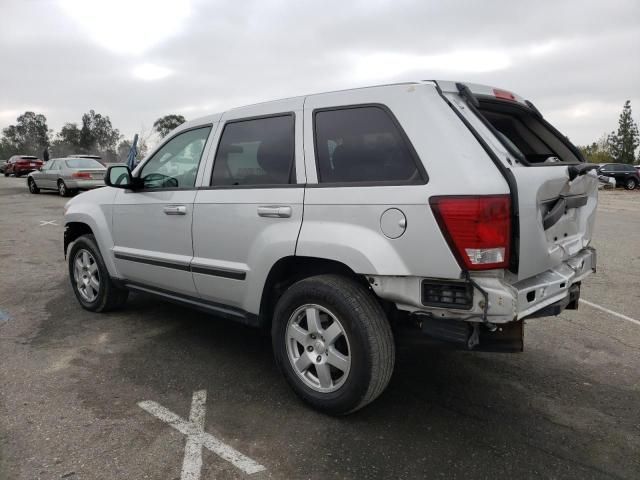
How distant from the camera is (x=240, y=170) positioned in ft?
11.6

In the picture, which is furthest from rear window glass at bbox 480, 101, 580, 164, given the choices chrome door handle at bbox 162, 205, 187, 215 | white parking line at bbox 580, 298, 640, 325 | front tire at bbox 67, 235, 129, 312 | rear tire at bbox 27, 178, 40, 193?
rear tire at bbox 27, 178, 40, 193

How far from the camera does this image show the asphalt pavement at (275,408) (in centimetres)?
255

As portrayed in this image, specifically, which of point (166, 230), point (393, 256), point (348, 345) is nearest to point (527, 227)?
point (393, 256)

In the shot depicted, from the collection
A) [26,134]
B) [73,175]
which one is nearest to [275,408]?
[73,175]

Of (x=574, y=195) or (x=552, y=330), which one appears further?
(x=552, y=330)

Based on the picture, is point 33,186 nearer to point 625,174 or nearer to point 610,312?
point 610,312

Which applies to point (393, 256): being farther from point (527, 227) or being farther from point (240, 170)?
point (240, 170)

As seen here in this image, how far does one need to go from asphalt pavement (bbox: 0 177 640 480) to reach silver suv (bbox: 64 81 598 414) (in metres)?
0.35

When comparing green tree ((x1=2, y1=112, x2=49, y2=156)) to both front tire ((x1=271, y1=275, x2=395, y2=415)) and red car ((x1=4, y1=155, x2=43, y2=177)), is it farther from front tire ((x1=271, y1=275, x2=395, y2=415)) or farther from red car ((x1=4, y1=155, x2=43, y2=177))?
front tire ((x1=271, y1=275, x2=395, y2=415))

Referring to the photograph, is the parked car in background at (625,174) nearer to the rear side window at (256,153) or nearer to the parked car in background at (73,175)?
the parked car in background at (73,175)

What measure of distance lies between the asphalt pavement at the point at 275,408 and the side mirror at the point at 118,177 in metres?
1.32

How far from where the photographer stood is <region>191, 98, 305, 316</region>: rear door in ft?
10.3

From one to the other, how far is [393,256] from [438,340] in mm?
535

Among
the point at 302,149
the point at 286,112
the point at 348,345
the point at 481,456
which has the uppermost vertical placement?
the point at 286,112
